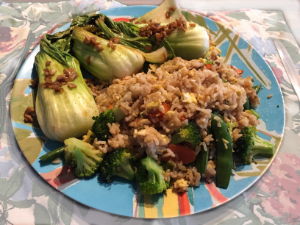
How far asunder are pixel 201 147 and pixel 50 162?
1.70 m

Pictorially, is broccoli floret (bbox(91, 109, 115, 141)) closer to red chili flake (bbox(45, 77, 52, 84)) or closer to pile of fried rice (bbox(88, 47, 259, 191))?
pile of fried rice (bbox(88, 47, 259, 191))

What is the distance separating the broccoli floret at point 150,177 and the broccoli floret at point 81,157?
1.62 ft

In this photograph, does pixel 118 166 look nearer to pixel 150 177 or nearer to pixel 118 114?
pixel 150 177

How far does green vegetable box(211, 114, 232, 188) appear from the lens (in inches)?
92.8

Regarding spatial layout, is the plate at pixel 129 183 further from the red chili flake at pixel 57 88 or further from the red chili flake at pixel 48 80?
the red chili flake at pixel 57 88

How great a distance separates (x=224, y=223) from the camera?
7.36 feet

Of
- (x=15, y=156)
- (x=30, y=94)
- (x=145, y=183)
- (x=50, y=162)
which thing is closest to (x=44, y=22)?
(x=30, y=94)

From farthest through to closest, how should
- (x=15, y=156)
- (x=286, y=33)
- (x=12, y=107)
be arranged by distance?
(x=286, y=33) < (x=12, y=107) < (x=15, y=156)

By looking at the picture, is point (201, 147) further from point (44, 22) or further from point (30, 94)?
point (44, 22)

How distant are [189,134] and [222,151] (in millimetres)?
512

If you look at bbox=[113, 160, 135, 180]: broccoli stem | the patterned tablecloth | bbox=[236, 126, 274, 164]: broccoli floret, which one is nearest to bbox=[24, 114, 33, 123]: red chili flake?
the patterned tablecloth

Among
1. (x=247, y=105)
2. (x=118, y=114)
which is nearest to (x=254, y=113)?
(x=247, y=105)

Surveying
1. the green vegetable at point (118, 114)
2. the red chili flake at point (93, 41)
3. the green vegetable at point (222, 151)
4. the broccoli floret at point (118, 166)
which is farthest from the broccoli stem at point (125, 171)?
the red chili flake at point (93, 41)

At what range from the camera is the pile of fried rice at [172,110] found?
2281 millimetres
